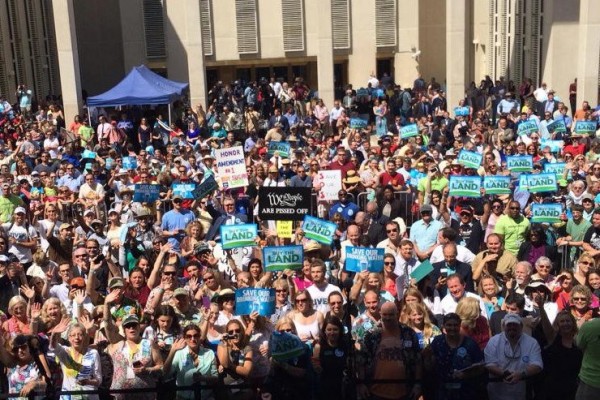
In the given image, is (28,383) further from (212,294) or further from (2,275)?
(2,275)

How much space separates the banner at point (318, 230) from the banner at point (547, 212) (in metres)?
3.14

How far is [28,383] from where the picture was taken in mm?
8312

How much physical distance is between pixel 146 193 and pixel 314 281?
5.85 meters

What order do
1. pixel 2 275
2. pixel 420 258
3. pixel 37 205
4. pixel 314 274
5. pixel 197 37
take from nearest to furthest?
pixel 314 274 → pixel 2 275 → pixel 420 258 → pixel 37 205 → pixel 197 37

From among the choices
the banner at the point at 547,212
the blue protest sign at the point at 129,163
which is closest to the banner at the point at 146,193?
the blue protest sign at the point at 129,163

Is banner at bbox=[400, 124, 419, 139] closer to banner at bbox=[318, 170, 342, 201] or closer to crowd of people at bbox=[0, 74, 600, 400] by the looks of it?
crowd of people at bbox=[0, 74, 600, 400]

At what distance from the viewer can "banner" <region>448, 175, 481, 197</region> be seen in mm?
14617

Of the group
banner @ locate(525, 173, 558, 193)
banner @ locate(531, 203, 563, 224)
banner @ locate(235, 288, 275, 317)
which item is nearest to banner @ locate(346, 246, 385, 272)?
banner @ locate(235, 288, 275, 317)

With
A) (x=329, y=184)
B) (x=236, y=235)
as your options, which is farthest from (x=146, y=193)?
(x=236, y=235)

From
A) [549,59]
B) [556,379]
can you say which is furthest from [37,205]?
[549,59]

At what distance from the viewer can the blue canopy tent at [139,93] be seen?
24.8 meters

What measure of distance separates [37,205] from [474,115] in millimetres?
15259

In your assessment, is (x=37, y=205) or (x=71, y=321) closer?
(x=71, y=321)

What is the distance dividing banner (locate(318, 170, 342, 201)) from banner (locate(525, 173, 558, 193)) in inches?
120
